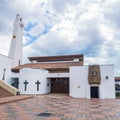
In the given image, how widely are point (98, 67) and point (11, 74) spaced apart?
14.6m

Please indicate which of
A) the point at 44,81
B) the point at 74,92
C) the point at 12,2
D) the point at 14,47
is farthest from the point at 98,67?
the point at 14,47

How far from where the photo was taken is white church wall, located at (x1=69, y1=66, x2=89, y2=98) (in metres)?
20.0

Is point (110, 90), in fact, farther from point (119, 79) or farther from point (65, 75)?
point (65, 75)

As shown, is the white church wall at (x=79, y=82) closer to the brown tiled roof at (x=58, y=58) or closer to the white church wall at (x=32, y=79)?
the white church wall at (x=32, y=79)

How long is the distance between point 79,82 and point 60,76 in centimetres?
376

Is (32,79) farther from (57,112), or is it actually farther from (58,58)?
(57,112)

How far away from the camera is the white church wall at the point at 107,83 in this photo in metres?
19.3

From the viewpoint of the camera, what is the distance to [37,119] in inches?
284

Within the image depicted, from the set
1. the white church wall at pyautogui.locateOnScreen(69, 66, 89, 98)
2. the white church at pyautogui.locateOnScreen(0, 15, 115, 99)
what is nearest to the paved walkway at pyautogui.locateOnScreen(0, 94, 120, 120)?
the white church at pyautogui.locateOnScreen(0, 15, 115, 99)

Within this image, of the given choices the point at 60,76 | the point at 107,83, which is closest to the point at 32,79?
the point at 60,76

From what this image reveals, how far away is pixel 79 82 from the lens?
66.6 feet

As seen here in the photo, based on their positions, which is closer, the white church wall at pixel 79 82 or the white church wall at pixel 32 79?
the white church wall at pixel 79 82

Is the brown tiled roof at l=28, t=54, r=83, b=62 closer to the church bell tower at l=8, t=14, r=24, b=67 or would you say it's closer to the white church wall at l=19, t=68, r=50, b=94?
the church bell tower at l=8, t=14, r=24, b=67

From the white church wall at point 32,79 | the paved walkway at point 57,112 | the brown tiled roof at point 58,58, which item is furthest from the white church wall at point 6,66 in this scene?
the paved walkway at point 57,112
